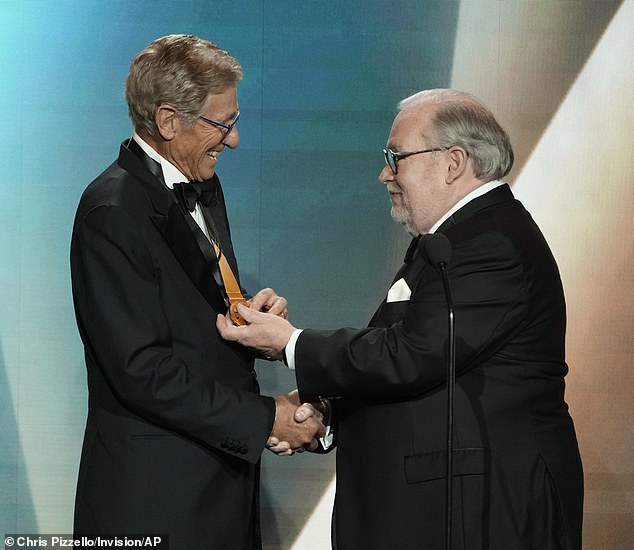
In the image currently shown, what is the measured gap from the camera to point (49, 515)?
4.23m

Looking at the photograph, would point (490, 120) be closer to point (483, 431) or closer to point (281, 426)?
point (483, 431)

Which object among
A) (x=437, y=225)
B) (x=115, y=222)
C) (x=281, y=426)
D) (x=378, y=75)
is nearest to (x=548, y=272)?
(x=437, y=225)

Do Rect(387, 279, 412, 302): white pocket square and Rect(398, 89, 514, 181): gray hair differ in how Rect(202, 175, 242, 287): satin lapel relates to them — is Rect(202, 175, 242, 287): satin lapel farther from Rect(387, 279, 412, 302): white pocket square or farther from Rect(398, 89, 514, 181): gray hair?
Rect(398, 89, 514, 181): gray hair

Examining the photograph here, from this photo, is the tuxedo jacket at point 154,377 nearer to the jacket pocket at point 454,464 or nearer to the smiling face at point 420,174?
the jacket pocket at point 454,464

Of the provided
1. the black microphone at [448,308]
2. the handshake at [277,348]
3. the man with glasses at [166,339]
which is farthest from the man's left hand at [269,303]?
the black microphone at [448,308]

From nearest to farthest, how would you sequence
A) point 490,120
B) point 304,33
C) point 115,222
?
point 115,222 → point 490,120 → point 304,33

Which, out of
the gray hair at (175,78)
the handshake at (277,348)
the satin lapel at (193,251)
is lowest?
the handshake at (277,348)

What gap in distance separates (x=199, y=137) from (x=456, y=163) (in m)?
0.65

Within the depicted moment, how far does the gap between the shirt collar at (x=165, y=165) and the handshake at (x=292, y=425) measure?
62 centimetres

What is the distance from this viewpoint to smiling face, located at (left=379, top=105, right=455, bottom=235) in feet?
8.45

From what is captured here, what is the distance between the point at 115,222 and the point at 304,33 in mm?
2008

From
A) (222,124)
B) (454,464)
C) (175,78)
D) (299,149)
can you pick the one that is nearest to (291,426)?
(454,464)

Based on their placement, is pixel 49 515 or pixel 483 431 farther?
pixel 49 515

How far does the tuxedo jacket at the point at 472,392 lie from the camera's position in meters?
2.40
